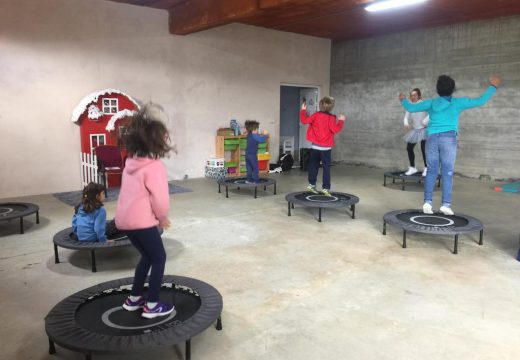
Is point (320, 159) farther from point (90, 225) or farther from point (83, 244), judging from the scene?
point (83, 244)

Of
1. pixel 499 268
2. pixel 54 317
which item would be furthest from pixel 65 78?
pixel 499 268

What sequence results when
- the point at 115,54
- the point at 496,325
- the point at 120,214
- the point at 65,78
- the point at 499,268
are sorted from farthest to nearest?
the point at 115,54
the point at 65,78
the point at 499,268
the point at 496,325
the point at 120,214

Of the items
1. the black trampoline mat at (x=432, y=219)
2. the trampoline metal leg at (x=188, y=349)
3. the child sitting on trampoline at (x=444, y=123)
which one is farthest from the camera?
the child sitting on trampoline at (x=444, y=123)

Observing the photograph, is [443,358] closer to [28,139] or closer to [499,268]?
[499,268]

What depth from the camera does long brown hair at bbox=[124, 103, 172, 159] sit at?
207 cm

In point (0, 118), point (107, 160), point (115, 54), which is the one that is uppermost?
point (115, 54)

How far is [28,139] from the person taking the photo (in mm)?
6121

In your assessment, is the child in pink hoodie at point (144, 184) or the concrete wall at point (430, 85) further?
the concrete wall at point (430, 85)

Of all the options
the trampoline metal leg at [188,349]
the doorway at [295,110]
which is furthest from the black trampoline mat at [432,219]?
the doorway at [295,110]

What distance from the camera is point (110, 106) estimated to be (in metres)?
6.70

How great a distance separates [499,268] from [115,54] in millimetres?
6062

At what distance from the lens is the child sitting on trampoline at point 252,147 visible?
19.6 feet

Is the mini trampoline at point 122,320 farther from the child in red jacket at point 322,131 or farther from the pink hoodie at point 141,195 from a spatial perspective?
the child in red jacket at point 322,131

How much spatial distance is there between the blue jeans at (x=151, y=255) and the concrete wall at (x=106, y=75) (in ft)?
15.8
